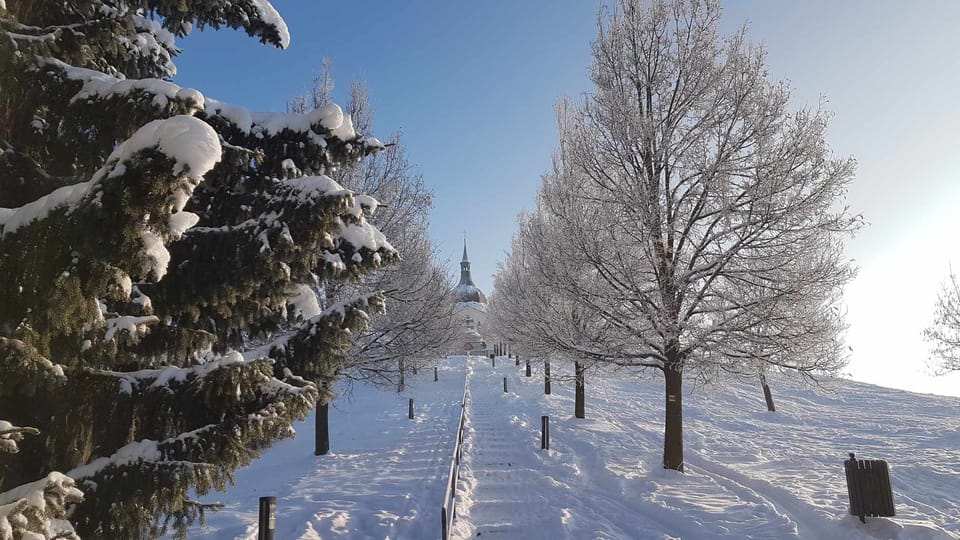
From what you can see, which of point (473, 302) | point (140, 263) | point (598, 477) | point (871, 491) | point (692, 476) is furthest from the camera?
point (473, 302)

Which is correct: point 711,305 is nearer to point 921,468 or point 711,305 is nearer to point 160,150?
point 921,468

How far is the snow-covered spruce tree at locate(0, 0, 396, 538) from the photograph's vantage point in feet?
7.11

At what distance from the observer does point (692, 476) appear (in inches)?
383

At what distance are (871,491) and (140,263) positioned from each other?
8.91 metres

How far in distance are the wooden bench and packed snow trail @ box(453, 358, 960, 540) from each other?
153 millimetres

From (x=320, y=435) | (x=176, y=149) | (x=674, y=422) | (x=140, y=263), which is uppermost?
(x=176, y=149)

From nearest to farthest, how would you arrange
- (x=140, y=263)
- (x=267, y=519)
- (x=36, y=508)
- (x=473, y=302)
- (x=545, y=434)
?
(x=36, y=508) → (x=140, y=263) → (x=267, y=519) → (x=545, y=434) → (x=473, y=302)

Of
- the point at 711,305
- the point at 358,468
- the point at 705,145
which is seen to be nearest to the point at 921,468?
the point at 711,305

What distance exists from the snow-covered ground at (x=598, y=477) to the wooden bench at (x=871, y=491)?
0.42 feet

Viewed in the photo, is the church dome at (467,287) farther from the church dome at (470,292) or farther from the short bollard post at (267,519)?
the short bollard post at (267,519)

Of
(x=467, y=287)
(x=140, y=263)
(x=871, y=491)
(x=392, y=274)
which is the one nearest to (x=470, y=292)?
(x=467, y=287)

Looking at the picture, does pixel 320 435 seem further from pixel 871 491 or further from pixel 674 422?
pixel 871 491

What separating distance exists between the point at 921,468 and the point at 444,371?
104ft

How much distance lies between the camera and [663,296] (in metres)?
9.45
